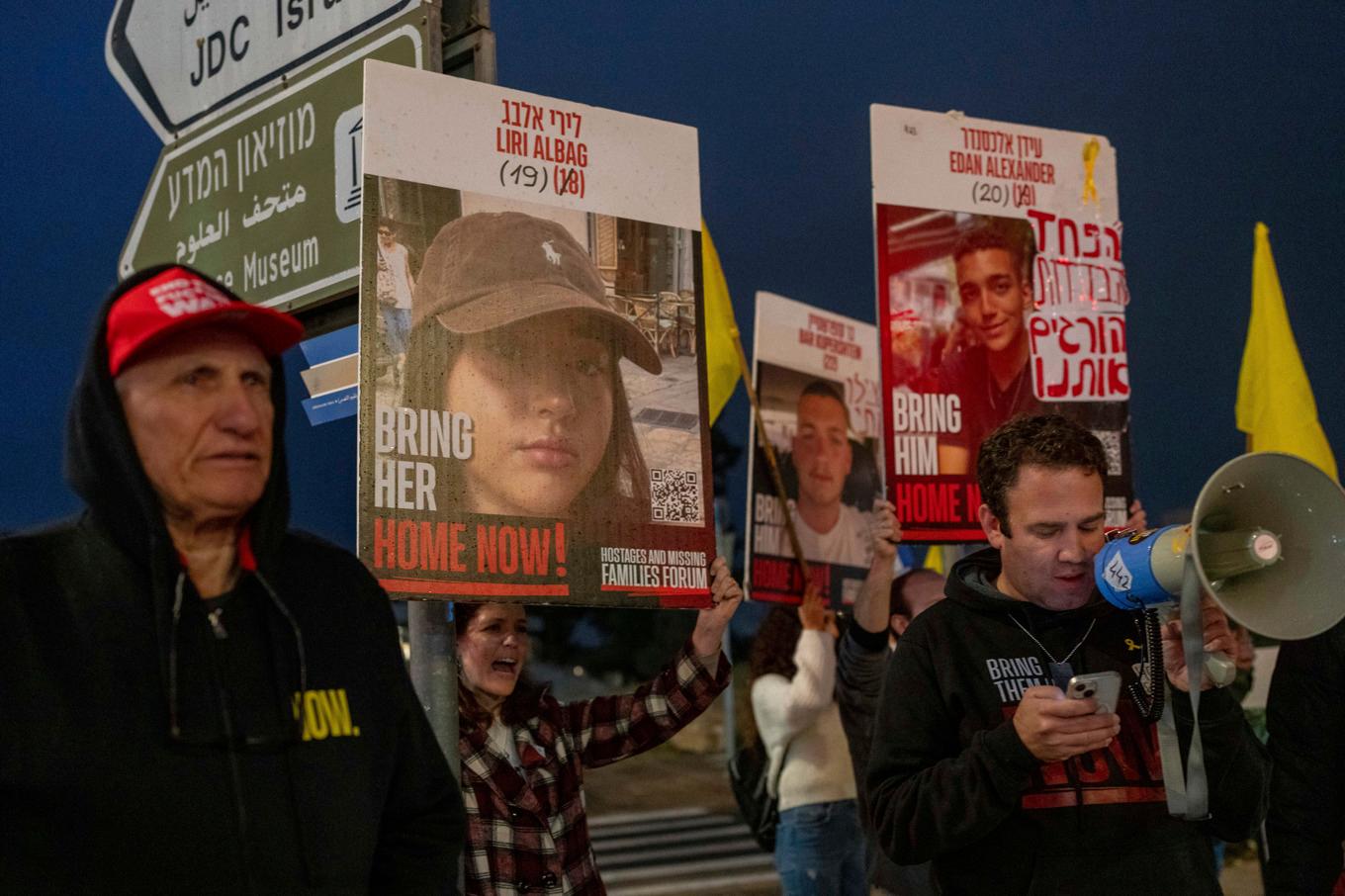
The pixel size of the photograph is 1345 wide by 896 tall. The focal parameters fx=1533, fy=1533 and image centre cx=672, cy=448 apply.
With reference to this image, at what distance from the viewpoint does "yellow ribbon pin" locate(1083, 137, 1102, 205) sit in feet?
18.3

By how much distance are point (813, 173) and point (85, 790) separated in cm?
2919

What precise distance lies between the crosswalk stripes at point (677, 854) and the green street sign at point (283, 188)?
42.3ft

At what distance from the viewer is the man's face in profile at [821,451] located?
676cm

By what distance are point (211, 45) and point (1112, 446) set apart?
3.24m

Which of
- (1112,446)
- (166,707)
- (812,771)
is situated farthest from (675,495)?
(812,771)

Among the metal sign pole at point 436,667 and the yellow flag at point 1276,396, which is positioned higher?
the yellow flag at point 1276,396

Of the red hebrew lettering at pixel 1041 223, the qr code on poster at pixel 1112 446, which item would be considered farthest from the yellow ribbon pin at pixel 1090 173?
the qr code on poster at pixel 1112 446

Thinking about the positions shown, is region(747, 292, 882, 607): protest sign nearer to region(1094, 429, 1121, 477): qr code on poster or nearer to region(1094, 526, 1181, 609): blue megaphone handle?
region(1094, 429, 1121, 477): qr code on poster

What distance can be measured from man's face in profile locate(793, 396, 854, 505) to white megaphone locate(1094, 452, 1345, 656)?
3.64m

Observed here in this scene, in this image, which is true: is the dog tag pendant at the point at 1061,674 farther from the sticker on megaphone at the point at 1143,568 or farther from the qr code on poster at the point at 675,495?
the qr code on poster at the point at 675,495

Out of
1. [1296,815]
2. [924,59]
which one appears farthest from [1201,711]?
[924,59]

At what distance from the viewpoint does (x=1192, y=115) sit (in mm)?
23797

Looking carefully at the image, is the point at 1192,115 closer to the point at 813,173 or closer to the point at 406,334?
the point at 813,173

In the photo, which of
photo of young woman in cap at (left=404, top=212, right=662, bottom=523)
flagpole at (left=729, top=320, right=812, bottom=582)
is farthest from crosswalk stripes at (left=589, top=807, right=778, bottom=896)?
photo of young woman in cap at (left=404, top=212, right=662, bottom=523)
